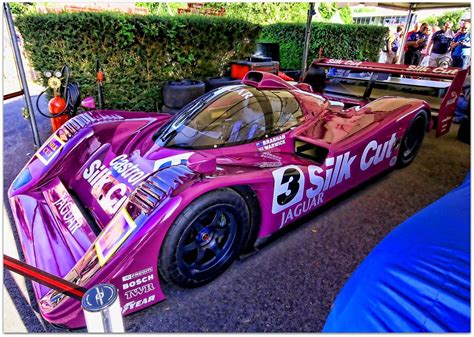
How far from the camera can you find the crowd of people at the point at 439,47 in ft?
24.3

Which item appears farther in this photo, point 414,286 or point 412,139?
point 412,139

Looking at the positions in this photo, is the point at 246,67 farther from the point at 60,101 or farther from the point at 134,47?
the point at 60,101

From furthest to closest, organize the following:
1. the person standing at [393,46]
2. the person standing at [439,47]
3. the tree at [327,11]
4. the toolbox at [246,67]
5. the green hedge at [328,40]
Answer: the tree at [327,11]
the person standing at [393,46]
the green hedge at [328,40]
the person standing at [439,47]
the toolbox at [246,67]

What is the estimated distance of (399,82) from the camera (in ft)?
15.7

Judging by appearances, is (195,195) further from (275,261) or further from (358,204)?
(358,204)

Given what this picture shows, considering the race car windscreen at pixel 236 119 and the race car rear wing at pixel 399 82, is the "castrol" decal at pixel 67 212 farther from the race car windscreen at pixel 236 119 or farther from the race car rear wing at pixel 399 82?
the race car rear wing at pixel 399 82

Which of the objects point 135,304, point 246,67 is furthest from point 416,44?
point 135,304

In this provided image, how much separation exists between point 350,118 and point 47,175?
258cm

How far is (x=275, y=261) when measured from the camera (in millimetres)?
2150

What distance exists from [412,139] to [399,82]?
1581mm

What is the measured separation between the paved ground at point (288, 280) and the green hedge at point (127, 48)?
204 cm

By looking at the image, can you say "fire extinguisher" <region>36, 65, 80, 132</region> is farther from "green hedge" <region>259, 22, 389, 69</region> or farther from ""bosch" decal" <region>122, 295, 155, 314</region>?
"green hedge" <region>259, 22, 389, 69</region>

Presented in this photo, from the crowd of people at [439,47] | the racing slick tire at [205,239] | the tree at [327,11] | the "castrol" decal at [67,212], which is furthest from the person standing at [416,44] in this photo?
the "castrol" decal at [67,212]

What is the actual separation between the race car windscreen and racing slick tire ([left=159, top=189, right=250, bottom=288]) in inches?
21.8
